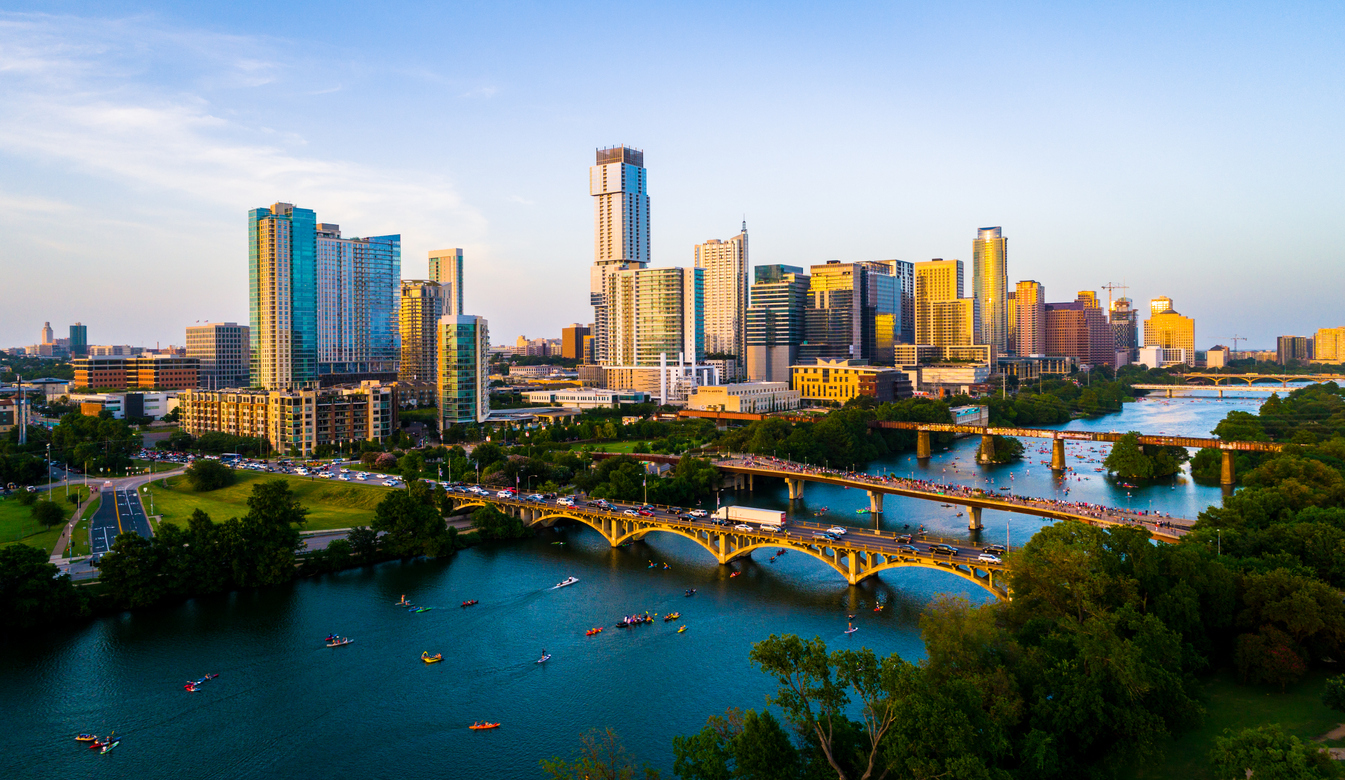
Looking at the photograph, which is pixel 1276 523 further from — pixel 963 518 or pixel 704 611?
pixel 704 611

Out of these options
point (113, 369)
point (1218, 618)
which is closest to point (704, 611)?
point (1218, 618)

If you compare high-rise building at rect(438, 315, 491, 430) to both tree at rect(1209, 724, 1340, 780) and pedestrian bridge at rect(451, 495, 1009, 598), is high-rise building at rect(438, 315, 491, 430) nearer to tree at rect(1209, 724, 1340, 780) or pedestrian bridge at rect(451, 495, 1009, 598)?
pedestrian bridge at rect(451, 495, 1009, 598)

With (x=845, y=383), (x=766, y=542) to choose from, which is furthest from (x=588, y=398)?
(x=766, y=542)

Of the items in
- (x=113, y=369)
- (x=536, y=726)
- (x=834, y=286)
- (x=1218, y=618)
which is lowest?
(x=536, y=726)

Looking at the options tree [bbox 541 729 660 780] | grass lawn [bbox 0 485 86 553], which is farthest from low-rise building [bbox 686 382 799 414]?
tree [bbox 541 729 660 780]

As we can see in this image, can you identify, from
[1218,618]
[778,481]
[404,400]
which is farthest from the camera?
[404,400]

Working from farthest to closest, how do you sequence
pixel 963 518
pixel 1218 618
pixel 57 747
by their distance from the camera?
pixel 963 518, pixel 1218 618, pixel 57 747

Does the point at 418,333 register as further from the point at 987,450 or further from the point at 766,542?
the point at 766,542
